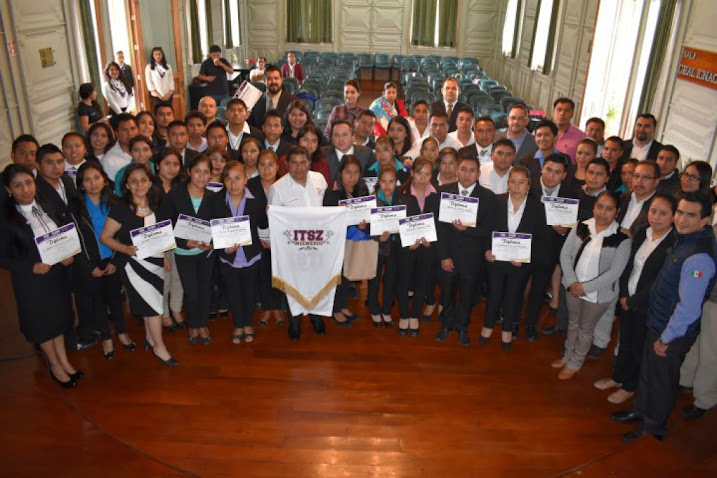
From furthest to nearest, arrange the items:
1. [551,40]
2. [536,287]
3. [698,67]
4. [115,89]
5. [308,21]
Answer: [308,21] < [551,40] < [115,89] < [698,67] < [536,287]

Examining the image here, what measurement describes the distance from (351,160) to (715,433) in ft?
10.7

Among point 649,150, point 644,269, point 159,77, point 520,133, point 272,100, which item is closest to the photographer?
point 644,269

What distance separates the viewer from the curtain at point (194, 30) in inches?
513

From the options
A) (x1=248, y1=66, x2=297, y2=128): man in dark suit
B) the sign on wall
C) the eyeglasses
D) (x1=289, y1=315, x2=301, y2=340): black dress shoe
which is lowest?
(x1=289, y1=315, x2=301, y2=340): black dress shoe

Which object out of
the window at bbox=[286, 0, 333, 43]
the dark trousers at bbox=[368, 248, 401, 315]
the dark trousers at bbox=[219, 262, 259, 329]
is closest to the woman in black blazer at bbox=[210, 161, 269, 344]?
the dark trousers at bbox=[219, 262, 259, 329]

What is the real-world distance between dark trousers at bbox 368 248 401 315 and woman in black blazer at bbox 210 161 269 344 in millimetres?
1055

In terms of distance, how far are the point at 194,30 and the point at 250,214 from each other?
36.3 ft

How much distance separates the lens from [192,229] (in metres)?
3.92

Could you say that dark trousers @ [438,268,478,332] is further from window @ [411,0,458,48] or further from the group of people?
window @ [411,0,458,48]

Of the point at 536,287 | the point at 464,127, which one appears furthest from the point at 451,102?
the point at 536,287

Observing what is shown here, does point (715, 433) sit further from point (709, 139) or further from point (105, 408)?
point (105, 408)

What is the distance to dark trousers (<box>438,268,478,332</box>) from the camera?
4.40 metres

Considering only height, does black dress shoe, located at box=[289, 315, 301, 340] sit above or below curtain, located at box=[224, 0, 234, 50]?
below

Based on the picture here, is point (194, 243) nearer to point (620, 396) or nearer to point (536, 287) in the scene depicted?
point (536, 287)
